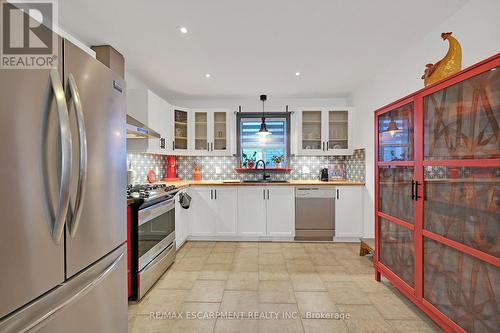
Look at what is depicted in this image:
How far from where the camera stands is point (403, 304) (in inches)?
78.0

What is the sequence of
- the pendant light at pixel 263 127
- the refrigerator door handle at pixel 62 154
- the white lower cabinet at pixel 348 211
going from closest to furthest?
the refrigerator door handle at pixel 62 154, the white lower cabinet at pixel 348 211, the pendant light at pixel 263 127

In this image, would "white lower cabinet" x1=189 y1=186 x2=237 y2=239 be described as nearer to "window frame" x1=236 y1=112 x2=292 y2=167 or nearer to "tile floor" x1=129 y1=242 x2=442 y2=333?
"tile floor" x1=129 y1=242 x2=442 y2=333

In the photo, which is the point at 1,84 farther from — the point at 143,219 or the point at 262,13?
the point at 262,13

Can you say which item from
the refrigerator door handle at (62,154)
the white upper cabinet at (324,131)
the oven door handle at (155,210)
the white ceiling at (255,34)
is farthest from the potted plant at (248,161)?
the refrigerator door handle at (62,154)

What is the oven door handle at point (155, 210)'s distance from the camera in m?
2.05

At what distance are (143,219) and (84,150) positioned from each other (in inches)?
50.9

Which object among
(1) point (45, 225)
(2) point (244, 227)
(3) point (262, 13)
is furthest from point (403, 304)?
(3) point (262, 13)

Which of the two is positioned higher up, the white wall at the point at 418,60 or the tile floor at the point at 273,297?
the white wall at the point at 418,60

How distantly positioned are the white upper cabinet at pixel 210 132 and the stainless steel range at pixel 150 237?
4.85ft

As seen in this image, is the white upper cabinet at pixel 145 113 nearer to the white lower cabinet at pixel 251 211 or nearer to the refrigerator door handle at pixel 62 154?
the white lower cabinet at pixel 251 211

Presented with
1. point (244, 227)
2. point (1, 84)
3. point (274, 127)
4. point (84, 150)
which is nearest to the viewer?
point (1, 84)

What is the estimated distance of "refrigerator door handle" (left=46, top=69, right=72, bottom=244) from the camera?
31.6 inches

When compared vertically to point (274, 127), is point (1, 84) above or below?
below

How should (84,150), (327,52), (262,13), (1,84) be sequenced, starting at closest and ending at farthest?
1. (1,84)
2. (84,150)
3. (262,13)
4. (327,52)
